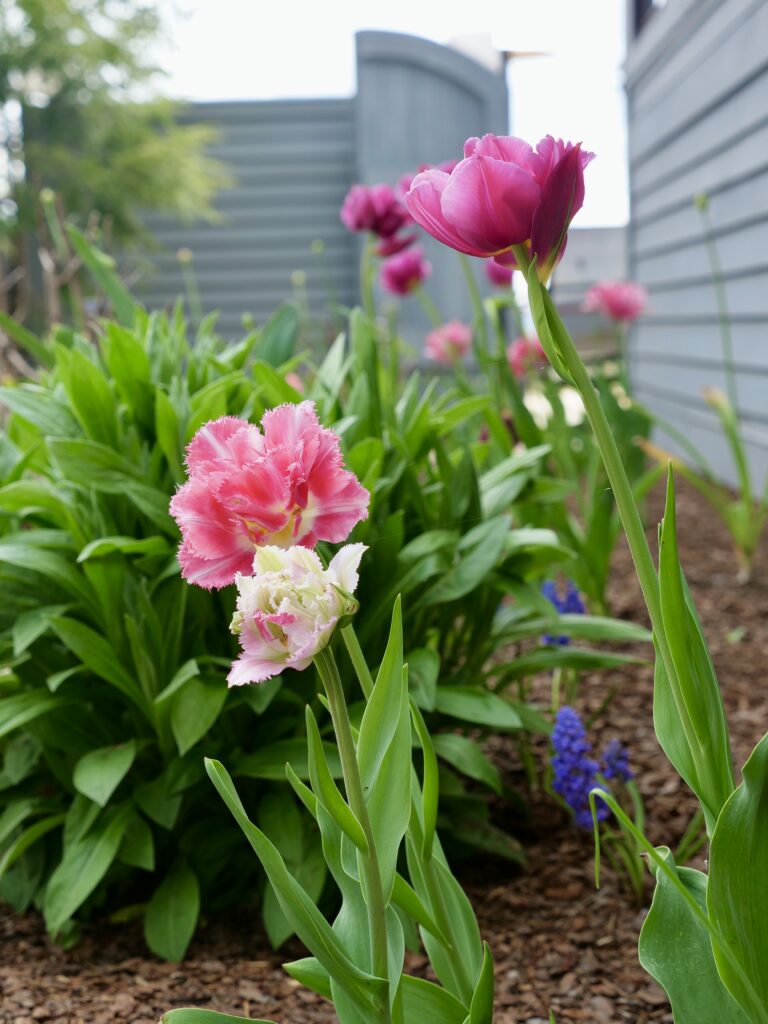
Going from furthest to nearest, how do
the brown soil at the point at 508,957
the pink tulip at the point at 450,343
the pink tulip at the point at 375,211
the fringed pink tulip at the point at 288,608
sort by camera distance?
the pink tulip at the point at 450,343
the pink tulip at the point at 375,211
the brown soil at the point at 508,957
the fringed pink tulip at the point at 288,608

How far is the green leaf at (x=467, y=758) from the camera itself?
1.35m

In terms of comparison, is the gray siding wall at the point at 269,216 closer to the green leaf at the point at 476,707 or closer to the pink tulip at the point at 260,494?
the green leaf at the point at 476,707

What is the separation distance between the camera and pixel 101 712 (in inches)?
57.9

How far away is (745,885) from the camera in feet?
2.39

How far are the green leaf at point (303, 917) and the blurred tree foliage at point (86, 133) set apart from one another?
887 cm

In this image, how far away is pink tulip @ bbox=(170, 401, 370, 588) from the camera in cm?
69

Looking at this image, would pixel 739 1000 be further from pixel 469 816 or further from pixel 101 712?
pixel 101 712

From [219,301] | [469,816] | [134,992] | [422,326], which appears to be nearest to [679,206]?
[422,326]

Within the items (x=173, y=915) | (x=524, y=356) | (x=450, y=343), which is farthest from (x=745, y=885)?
(x=450, y=343)

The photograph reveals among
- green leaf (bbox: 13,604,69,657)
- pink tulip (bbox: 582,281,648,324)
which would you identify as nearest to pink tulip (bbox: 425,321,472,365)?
pink tulip (bbox: 582,281,648,324)

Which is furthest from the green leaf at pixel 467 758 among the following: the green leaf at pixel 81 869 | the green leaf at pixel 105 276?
the green leaf at pixel 105 276

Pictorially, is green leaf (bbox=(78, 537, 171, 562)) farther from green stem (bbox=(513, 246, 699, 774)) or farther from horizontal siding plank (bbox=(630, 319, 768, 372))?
horizontal siding plank (bbox=(630, 319, 768, 372))

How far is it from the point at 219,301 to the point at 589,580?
7.67 metres

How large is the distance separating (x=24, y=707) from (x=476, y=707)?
0.56 m
